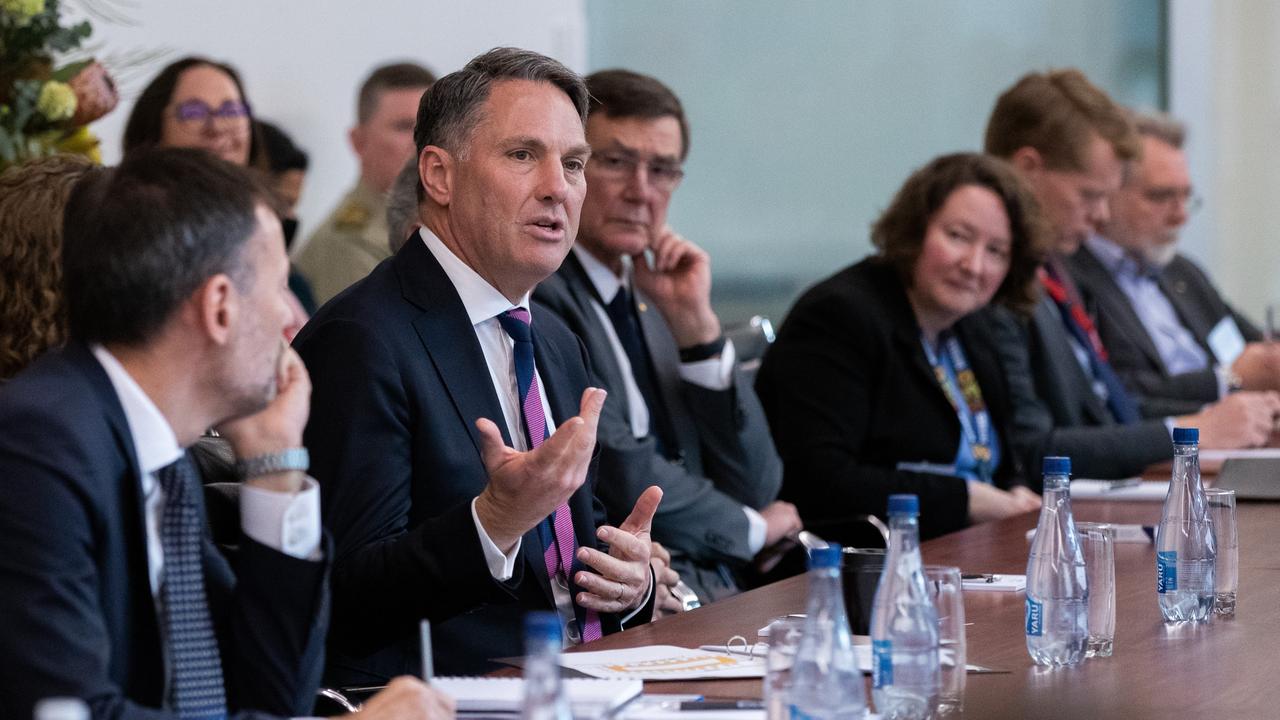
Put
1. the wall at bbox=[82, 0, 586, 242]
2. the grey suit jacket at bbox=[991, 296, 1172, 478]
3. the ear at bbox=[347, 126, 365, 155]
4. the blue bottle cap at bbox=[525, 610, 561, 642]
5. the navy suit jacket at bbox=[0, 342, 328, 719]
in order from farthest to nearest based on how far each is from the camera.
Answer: the ear at bbox=[347, 126, 365, 155] < the wall at bbox=[82, 0, 586, 242] < the grey suit jacket at bbox=[991, 296, 1172, 478] < the navy suit jacket at bbox=[0, 342, 328, 719] < the blue bottle cap at bbox=[525, 610, 561, 642]

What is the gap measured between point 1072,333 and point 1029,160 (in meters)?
0.60

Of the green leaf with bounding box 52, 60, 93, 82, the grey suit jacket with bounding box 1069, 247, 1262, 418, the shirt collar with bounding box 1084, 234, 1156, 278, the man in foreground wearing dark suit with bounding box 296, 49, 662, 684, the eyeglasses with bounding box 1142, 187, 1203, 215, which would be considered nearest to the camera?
the man in foreground wearing dark suit with bounding box 296, 49, 662, 684

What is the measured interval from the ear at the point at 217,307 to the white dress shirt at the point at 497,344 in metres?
0.83

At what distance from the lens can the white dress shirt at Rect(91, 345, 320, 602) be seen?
5.37 ft

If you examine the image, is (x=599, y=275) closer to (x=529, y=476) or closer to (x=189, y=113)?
(x=189, y=113)

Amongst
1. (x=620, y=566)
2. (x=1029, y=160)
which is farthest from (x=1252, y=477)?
(x=620, y=566)

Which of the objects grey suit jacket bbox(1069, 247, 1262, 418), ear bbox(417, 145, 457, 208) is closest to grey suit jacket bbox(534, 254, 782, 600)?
ear bbox(417, 145, 457, 208)

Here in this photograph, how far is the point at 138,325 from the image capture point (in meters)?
1.63

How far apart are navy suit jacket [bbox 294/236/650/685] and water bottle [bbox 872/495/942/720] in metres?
0.62

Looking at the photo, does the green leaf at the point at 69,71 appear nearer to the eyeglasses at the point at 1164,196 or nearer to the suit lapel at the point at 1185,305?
the eyeglasses at the point at 1164,196

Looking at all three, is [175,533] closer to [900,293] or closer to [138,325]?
[138,325]

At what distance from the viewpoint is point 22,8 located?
117 inches

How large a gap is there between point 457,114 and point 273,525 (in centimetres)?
104

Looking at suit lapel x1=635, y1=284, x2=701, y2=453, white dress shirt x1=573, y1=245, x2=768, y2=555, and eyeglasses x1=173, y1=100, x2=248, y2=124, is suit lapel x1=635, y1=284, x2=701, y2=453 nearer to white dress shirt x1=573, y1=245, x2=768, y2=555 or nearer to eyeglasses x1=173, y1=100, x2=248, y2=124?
white dress shirt x1=573, y1=245, x2=768, y2=555
